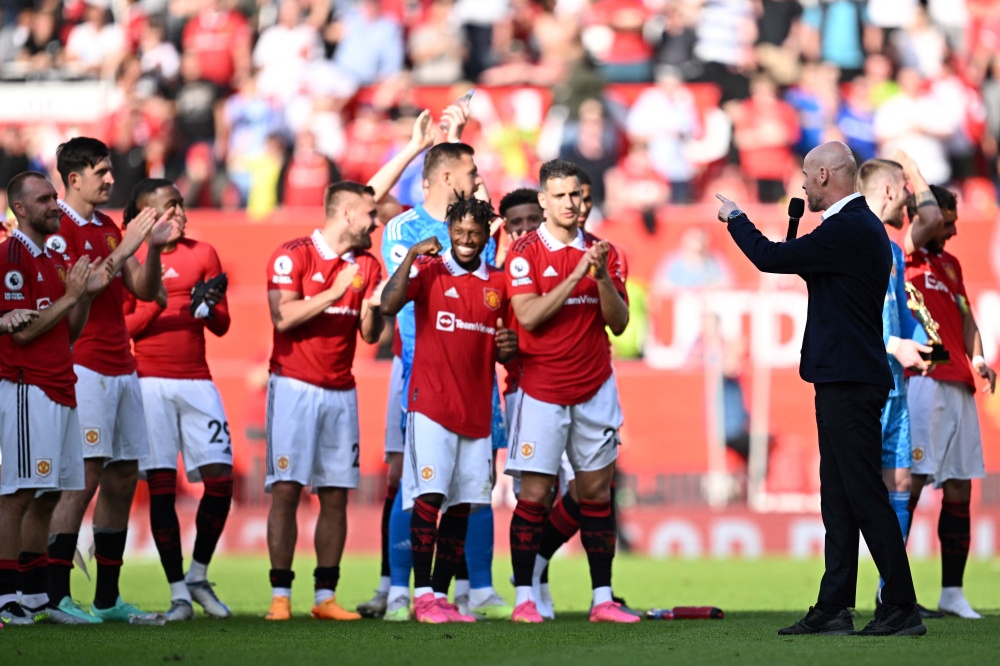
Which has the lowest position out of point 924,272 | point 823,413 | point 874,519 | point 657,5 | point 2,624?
point 2,624

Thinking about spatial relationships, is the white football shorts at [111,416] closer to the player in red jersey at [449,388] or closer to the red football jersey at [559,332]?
the player in red jersey at [449,388]

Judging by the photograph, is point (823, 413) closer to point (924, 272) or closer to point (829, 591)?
point (829, 591)

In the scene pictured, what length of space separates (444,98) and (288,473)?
40.5 ft

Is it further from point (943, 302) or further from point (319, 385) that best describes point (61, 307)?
point (943, 302)

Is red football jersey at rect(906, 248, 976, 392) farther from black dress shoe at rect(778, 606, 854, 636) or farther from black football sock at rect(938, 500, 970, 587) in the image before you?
black dress shoe at rect(778, 606, 854, 636)

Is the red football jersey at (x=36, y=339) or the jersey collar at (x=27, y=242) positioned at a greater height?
the jersey collar at (x=27, y=242)

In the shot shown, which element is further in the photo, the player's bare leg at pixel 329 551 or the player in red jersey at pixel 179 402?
the player in red jersey at pixel 179 402

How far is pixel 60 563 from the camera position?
8.79m

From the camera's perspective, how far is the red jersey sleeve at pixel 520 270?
8.74m

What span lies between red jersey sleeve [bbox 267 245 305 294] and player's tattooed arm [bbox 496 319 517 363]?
1432mm

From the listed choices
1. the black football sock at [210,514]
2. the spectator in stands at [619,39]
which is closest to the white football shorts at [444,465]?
the black football sock at [210,514]

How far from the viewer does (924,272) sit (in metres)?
9.87

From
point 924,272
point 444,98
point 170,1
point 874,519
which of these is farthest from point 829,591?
point 170,1

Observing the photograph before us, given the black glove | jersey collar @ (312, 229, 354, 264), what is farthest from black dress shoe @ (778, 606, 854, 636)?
the black glove
